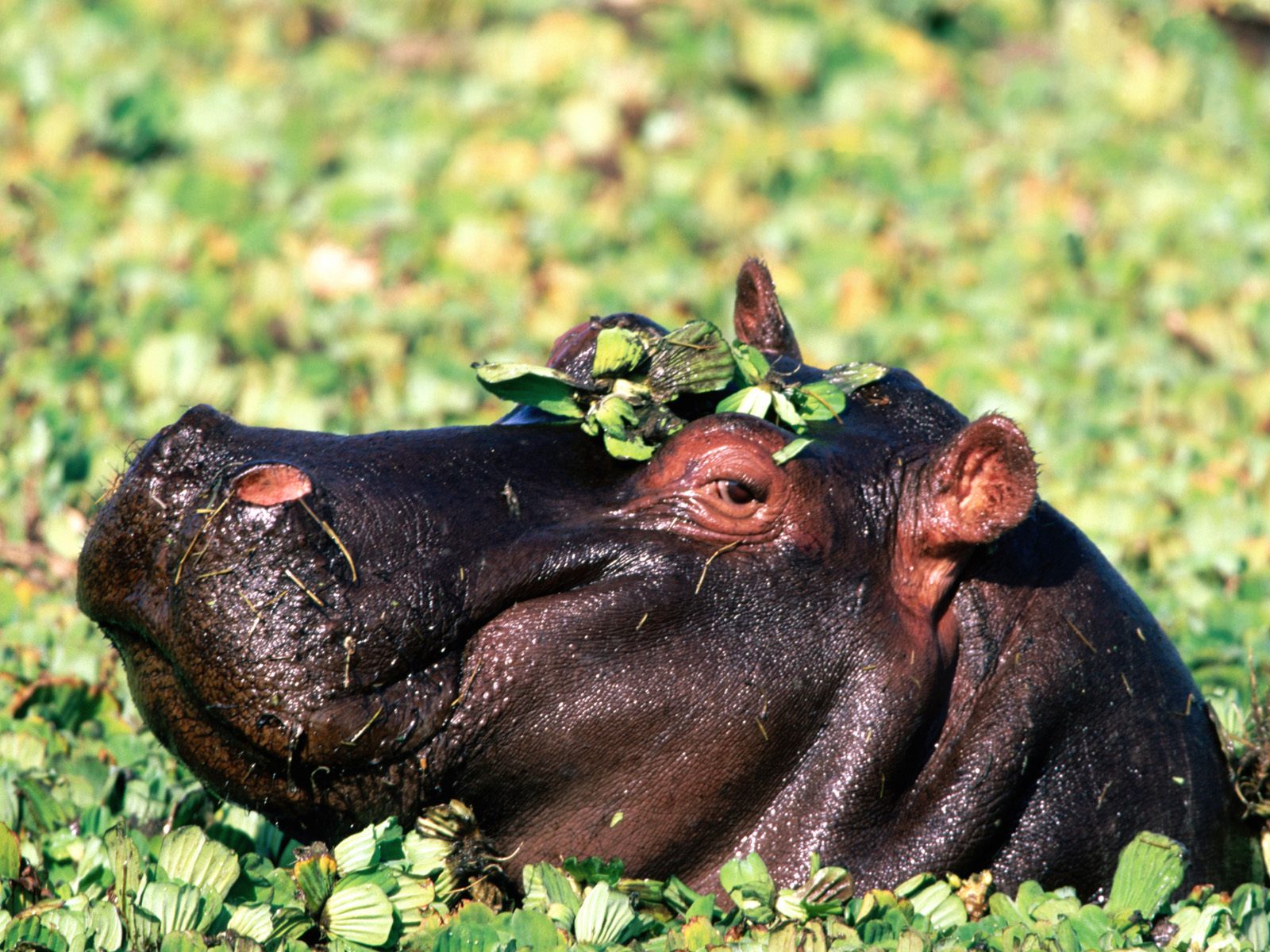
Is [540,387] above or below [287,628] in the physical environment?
above

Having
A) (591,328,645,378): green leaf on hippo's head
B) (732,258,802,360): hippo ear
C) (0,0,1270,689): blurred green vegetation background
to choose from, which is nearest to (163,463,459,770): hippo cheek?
(591,328,645,378): green leaf on hippo's head

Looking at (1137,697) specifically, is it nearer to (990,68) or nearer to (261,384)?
(261,384)

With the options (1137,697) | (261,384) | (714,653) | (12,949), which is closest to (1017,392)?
(261,384)

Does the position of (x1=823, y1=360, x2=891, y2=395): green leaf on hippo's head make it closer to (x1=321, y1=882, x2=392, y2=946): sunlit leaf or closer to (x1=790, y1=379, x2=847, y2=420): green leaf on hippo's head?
(x1=790, y1=379, x2=847, y2=420): green leaf on hippo's head

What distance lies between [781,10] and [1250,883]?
747 centimetres

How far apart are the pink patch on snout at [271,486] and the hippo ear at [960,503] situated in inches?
46.2

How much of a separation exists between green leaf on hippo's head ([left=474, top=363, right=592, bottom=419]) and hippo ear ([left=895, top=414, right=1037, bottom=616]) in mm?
682

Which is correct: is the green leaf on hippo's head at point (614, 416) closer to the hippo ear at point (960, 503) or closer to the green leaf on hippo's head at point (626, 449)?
the green leaf on hippo's head at point (626, 449)

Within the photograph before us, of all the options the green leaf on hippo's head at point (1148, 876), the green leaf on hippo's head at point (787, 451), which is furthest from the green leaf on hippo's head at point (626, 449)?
the green leaf on hippo's head at point (1148, 876)

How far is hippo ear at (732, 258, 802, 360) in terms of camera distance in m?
3.89

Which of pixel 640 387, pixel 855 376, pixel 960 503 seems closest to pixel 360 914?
pixel 640 387

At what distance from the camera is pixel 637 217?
29.0 feet

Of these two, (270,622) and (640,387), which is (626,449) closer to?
(640,387)

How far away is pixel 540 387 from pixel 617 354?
168 mm
